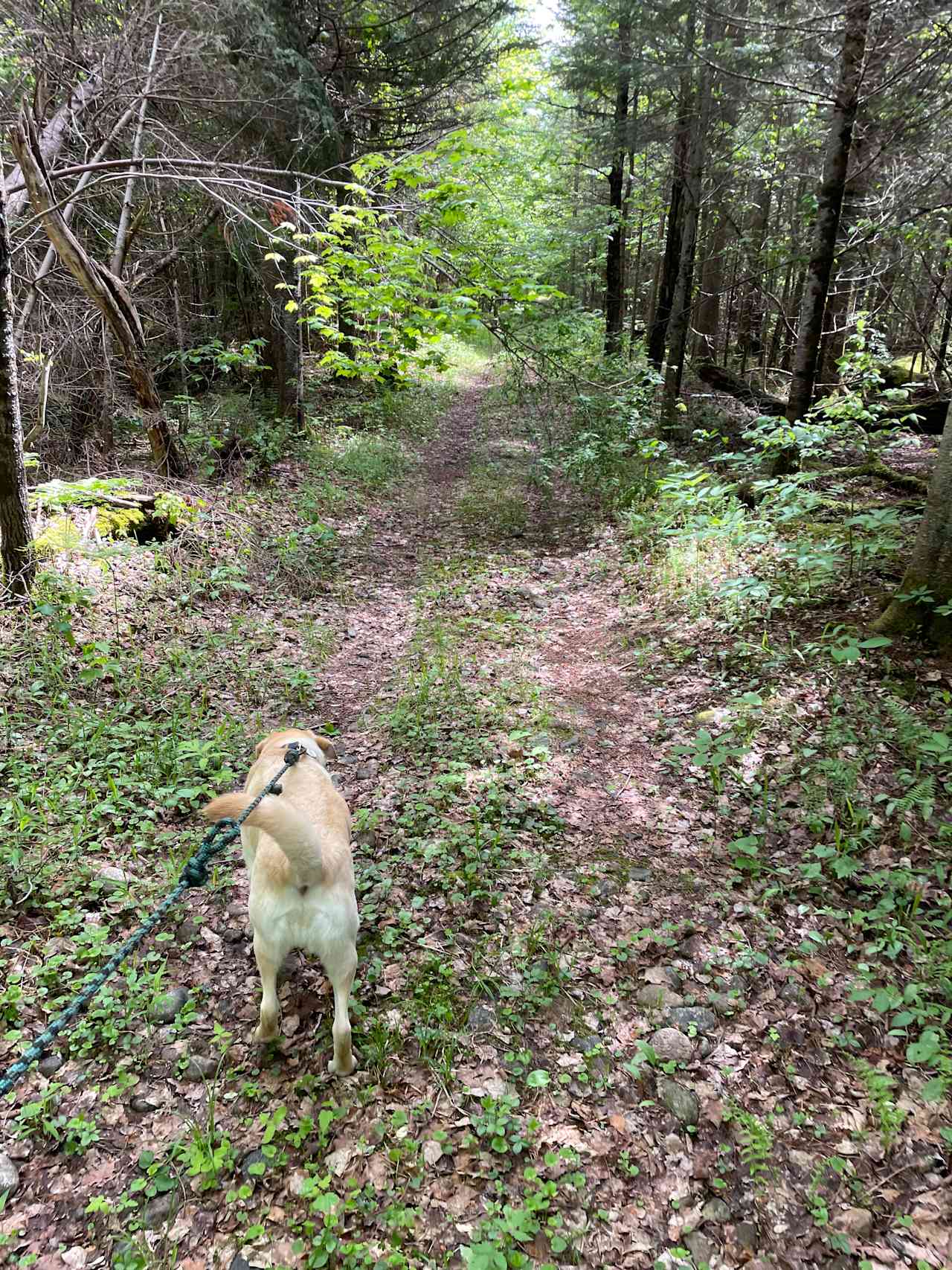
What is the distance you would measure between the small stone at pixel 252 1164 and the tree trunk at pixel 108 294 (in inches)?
302

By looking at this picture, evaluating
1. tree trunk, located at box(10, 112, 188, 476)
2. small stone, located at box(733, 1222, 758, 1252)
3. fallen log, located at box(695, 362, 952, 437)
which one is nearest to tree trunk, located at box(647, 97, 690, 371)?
fallen log, located at box(695, 362, 952, 437)

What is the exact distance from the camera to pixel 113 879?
362cm

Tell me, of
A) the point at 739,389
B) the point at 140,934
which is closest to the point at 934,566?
the point at 140,934

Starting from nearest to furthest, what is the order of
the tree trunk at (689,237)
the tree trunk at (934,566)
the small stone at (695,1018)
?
1. the small stone at (695,1018)
2. the tree trunk at (934,566)
3. the tree trunk at (689,237)

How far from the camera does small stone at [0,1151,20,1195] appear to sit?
2.32 meters

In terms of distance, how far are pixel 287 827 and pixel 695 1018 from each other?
2069mm

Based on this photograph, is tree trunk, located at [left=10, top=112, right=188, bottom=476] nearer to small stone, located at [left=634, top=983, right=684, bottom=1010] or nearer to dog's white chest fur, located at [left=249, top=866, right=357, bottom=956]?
dog's white chest fur, located at [left=249, top=866, right=357, bottom=956]

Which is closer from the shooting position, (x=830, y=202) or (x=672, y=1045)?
(x=672, y=1045)

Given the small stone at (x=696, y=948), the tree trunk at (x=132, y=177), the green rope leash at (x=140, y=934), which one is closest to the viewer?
the green rope leash at (x=140, y=934)

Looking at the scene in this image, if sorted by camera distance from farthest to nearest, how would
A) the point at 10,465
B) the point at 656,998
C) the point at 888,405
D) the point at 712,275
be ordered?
the point at 712,275
the point at 888,405
the point at 10,465
the point at 656,998

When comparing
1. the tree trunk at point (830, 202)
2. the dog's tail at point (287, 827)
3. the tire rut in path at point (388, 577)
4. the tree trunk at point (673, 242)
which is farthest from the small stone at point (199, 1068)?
the tree trunk at point (673, 242)

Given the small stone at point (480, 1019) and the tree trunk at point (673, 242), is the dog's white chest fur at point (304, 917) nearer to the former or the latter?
the small stone at point (480, 1019)

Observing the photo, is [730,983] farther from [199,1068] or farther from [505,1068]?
[199,1068]

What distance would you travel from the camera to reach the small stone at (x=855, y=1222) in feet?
7.17
